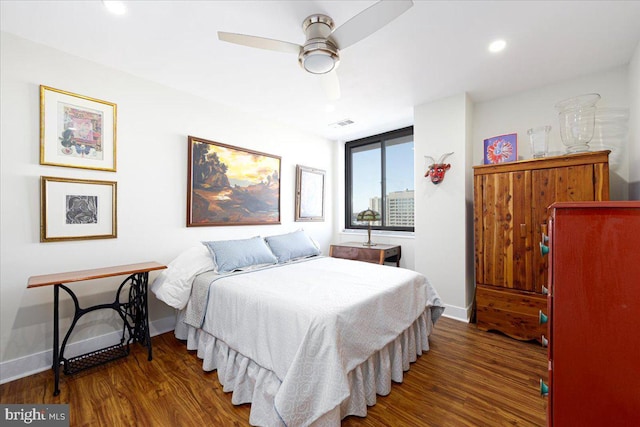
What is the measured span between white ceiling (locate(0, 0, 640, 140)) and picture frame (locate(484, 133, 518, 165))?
Answer: 0.55 m

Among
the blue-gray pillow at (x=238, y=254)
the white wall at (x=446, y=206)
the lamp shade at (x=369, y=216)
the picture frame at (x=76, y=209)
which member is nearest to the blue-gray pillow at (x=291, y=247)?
the blue-gray pillow at (x=238, y=254)

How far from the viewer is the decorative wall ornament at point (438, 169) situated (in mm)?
3123

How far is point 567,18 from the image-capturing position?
5.95 feet

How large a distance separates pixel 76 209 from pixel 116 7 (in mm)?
1572

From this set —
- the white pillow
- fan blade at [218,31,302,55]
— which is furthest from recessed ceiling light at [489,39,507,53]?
the white pillow

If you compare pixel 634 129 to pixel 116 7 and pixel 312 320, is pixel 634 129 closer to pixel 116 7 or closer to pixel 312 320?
pixel 312 320

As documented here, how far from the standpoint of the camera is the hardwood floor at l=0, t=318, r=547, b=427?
157 cm

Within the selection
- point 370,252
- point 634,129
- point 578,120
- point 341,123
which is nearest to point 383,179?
point 341,123

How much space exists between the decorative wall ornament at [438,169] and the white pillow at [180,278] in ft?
8.78

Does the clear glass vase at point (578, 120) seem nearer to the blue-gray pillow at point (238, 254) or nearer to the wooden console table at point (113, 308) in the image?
the blue-gray pillow at point (238, 254)

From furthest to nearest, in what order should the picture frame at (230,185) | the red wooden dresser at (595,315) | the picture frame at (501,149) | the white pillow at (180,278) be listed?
the picture frame at (230,185)
the picture frame at (501,149)
the white pillow at (180,278)
the red wooden dresser at (595,315)

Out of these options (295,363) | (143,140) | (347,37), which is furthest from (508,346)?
(143,140)

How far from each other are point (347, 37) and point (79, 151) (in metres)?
2.36

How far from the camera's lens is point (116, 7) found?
5.52 ft
